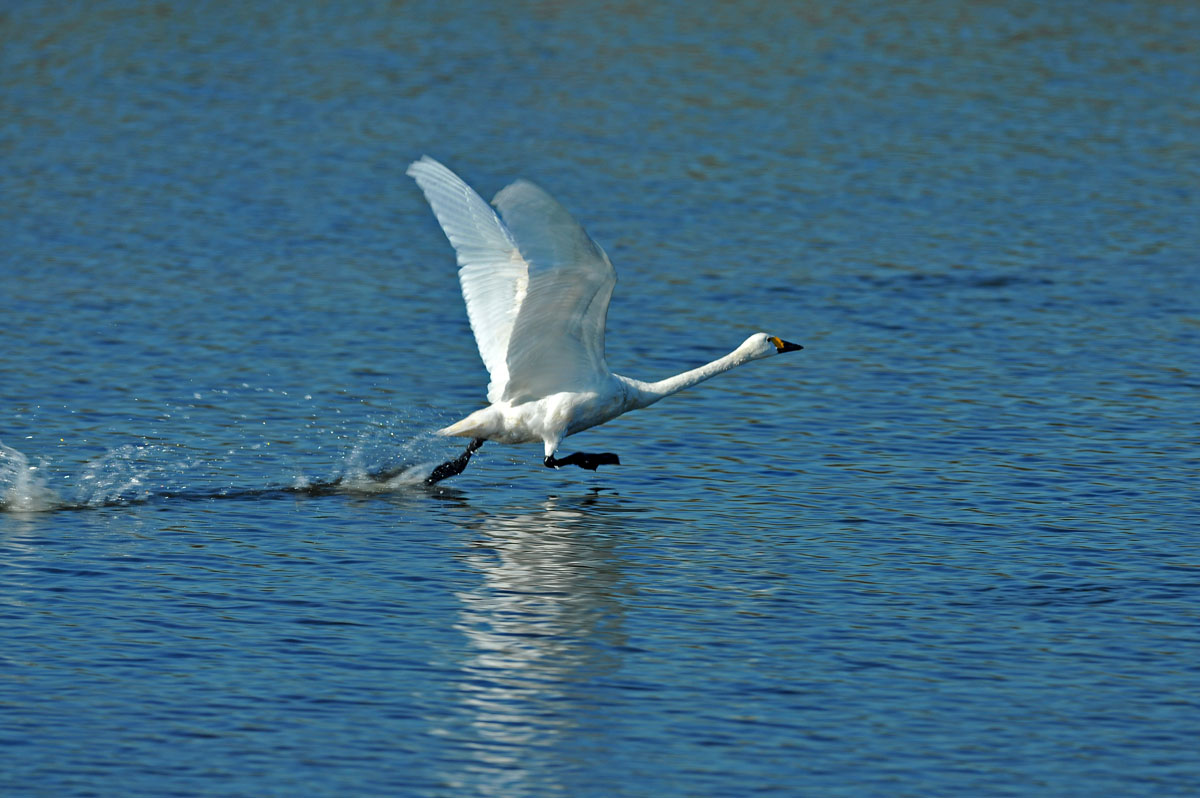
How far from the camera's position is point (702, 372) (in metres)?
16.3

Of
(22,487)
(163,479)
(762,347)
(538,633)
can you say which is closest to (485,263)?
(762,347)

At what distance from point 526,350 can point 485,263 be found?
1117 mm

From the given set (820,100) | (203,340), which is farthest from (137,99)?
(203,340)

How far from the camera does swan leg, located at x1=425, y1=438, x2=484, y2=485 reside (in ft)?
54.3

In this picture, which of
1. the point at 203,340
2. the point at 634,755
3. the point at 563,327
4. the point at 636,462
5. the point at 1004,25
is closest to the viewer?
the point at 634,755

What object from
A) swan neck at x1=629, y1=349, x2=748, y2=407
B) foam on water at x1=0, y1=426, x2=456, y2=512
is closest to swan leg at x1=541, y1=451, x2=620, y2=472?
swan neck at x1=629, y1=349, x2=748, y2=407

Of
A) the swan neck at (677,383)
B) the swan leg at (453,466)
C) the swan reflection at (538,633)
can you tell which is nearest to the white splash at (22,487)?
the swan leg at (453,466)

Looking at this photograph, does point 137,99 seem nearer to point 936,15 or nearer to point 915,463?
point 936,15

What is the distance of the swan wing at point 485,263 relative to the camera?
1580cm

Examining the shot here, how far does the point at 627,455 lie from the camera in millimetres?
17578

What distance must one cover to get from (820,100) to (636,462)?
1980cm

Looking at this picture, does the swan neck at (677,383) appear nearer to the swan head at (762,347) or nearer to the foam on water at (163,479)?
the swan head at (762,347)

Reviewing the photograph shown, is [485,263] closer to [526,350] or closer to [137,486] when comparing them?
[526,350]

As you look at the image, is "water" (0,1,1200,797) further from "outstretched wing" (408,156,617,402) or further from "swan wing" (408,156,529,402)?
"swan wing" (408,156,529,402)
